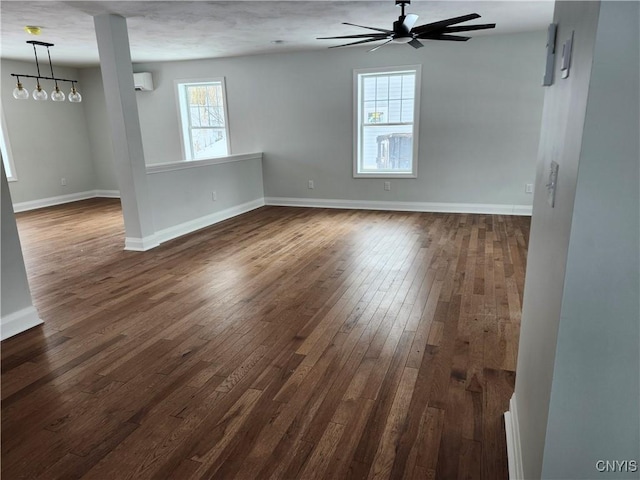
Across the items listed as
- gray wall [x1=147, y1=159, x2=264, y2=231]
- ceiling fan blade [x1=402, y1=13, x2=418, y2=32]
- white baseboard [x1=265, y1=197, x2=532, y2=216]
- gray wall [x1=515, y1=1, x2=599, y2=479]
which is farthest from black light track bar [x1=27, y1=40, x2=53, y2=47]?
gray wall [x1=515, y1=1, x2=599, y2=479]

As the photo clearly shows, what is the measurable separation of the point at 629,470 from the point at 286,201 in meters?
6.59

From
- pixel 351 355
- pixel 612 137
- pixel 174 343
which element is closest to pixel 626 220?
pixel 612 137

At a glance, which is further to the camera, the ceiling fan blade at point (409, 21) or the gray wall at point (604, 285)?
the ceiling fan blade at point (409, 21)

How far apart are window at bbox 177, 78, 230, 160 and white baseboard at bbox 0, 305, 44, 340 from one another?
482 centimetres

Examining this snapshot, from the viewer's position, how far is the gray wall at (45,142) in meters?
7.02

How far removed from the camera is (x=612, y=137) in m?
0.75

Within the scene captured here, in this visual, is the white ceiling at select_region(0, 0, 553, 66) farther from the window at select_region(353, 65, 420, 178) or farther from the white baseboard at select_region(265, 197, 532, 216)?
the white baseboard at select_region(265, 197, 532, 216)

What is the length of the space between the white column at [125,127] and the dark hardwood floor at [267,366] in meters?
0.52

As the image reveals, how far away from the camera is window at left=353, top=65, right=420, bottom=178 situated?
245 inches

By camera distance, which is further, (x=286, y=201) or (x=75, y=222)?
(x=286, y=201)

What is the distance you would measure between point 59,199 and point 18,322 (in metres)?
6.17

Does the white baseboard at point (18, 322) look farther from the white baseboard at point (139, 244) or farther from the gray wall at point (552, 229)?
the gray wall at point (552, 229)

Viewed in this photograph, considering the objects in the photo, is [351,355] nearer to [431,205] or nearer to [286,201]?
[431,205]

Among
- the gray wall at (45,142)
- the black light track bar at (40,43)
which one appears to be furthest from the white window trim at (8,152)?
the black light track bar at (40,43)
